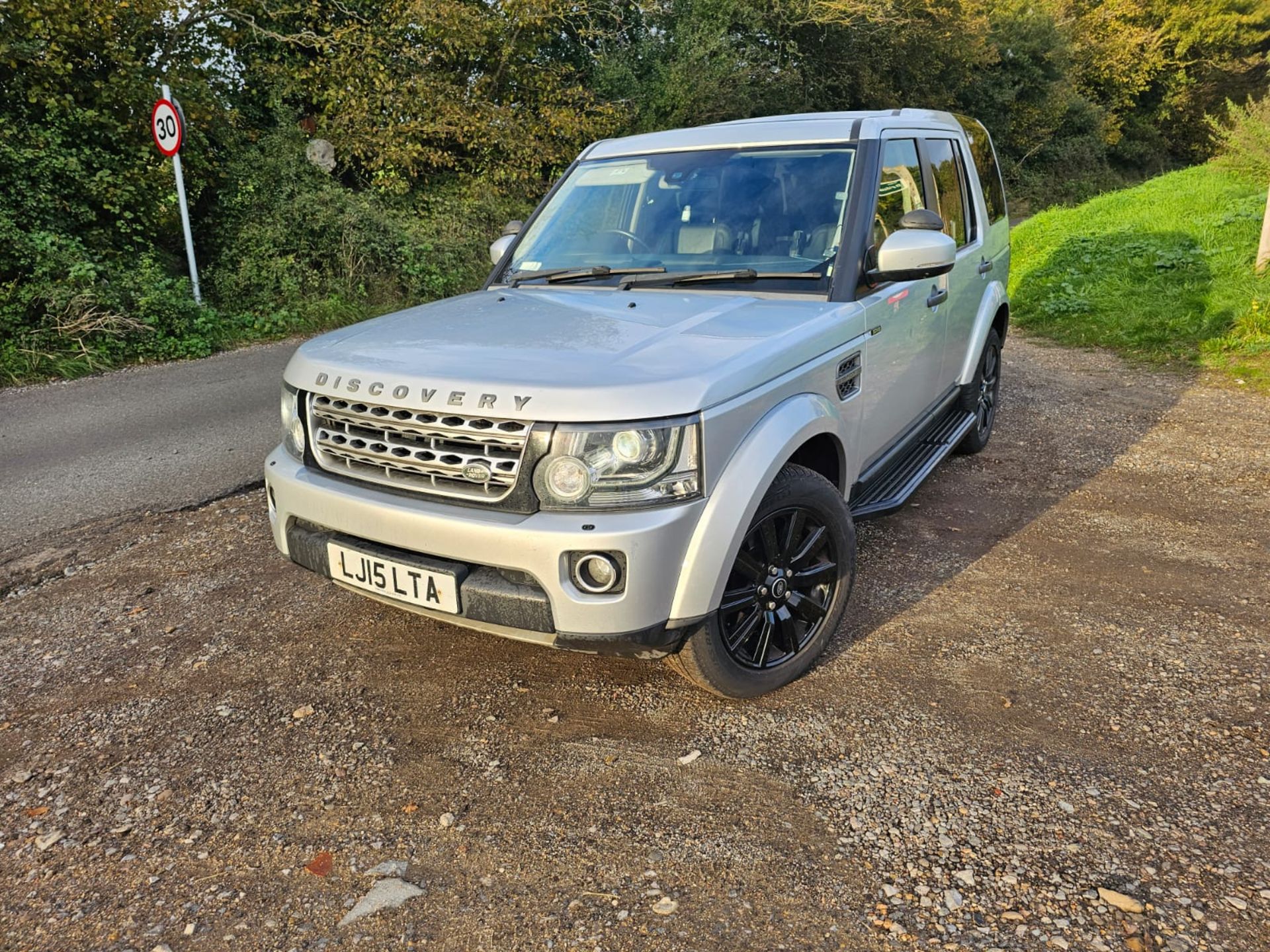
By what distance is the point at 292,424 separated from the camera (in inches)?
118

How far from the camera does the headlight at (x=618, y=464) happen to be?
7.78 feet

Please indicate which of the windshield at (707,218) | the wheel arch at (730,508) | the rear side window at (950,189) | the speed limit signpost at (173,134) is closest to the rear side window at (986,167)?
the rear side window at (950,189)

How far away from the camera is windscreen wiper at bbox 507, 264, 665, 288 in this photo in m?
3.51

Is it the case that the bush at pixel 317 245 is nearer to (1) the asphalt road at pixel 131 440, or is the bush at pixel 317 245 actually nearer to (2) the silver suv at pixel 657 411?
(1) the asphalt road at pixel 131 440

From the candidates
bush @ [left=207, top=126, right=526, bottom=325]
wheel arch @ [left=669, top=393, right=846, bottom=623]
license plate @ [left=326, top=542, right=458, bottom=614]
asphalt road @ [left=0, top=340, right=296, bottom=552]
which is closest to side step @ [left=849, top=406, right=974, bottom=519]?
wheel arch @ [left=669, top=393, right=846, bottom=623]

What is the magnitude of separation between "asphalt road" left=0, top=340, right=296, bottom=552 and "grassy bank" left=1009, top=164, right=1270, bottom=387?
8.14 meters

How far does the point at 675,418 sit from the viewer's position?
2379mm

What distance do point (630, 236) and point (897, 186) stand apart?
120cm

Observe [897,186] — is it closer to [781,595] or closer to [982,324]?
[982,324]

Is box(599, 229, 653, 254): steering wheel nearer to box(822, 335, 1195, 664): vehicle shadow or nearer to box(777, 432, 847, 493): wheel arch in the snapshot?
box(777, 432, 847, 493): wheel arch

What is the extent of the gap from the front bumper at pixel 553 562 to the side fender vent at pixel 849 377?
962mm

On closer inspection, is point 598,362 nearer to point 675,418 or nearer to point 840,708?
point 675,418

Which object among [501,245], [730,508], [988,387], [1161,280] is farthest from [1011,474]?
Answer: [1161,280]

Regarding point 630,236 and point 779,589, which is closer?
point 779,589
